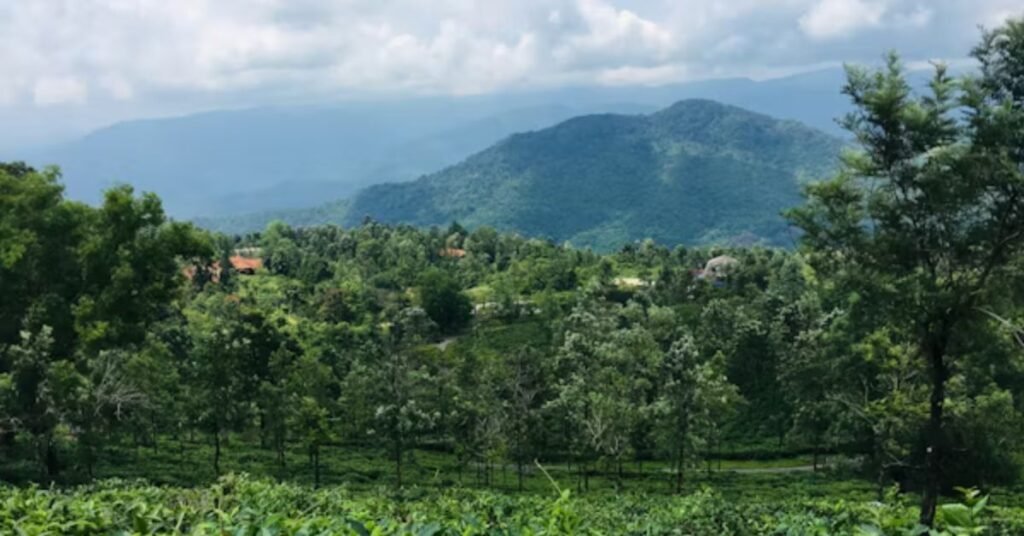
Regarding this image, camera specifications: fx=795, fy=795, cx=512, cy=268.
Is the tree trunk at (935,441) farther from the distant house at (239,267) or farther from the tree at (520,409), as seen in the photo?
the distant house at (239,267)

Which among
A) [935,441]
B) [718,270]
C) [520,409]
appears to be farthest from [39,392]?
[718,270]

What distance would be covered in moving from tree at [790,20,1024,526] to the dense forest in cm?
4

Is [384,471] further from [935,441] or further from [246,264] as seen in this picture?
[246,264]

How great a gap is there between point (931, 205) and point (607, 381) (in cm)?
1929

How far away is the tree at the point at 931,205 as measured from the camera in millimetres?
13039

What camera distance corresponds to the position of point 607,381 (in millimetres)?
31797

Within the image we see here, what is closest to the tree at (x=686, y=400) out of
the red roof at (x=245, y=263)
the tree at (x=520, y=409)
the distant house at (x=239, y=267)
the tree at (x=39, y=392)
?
the tree at (x=520, y=409)

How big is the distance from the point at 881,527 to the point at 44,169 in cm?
2480

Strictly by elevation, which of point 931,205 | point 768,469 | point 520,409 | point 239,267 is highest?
point 931,205

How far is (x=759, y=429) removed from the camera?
44.8 metres

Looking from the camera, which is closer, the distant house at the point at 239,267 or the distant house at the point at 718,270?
the distant house at the point at 239,267

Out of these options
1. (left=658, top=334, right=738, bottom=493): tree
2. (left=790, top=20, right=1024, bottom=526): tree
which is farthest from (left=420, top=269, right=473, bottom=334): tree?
(left=790, top=20, right=1024, bottom=526): tree

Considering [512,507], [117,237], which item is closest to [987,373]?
[512,507]

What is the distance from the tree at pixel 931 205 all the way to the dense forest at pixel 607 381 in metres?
0.04
